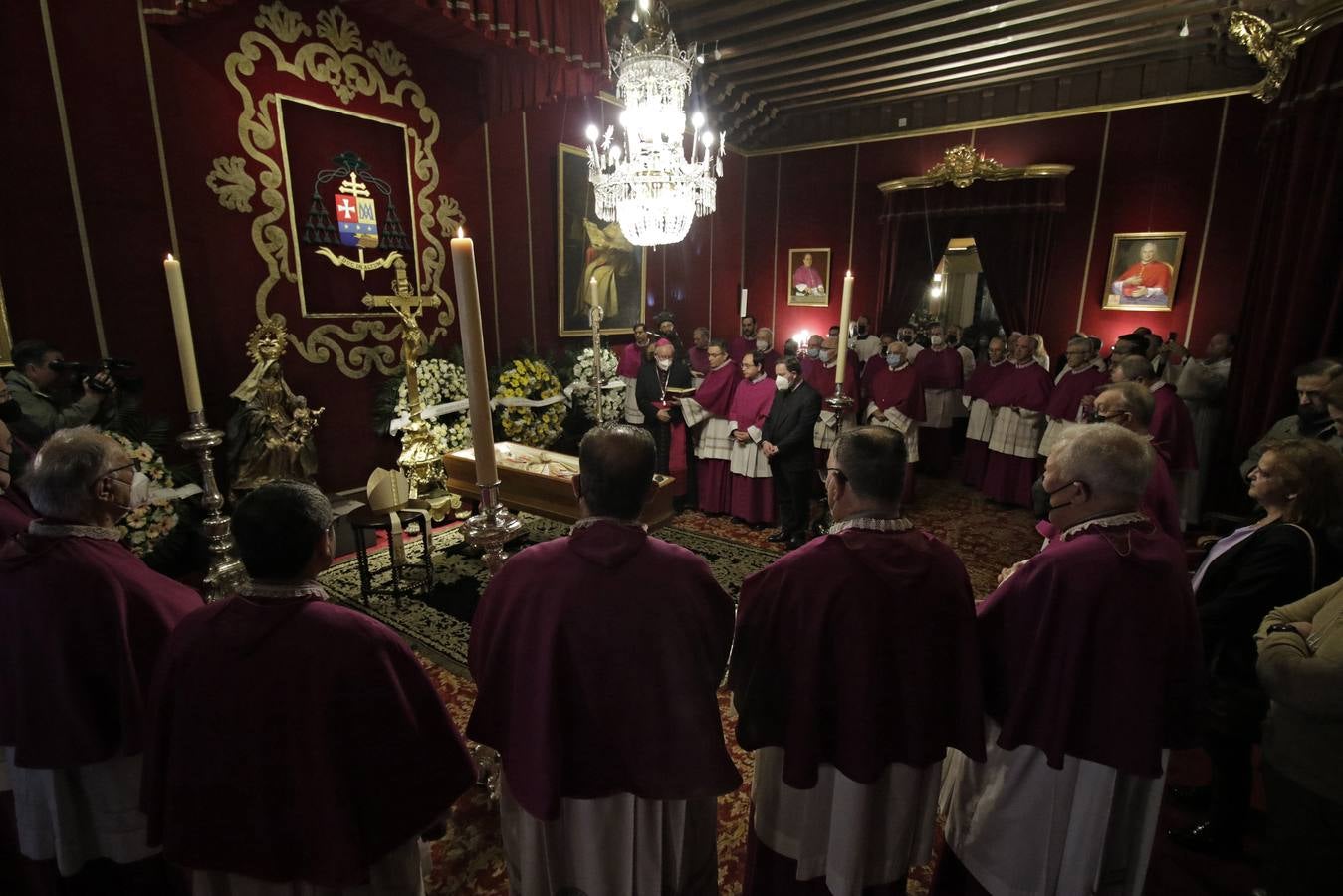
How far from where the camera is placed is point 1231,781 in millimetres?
2504

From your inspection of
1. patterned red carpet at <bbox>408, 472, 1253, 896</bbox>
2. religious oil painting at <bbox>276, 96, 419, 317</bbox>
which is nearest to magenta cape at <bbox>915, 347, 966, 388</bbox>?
patterned red carpet at <bbox>408, 472, 1253, 896</bbox>

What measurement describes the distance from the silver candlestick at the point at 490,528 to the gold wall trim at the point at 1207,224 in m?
10.5

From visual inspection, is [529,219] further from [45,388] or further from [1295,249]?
[1295,249]

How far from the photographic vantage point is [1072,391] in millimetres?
6801

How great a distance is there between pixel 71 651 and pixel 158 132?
16.0 ft

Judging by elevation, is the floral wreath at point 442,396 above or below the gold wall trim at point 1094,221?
below

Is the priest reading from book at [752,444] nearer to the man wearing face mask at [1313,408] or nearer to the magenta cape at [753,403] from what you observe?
the magenta cape at [753,403]

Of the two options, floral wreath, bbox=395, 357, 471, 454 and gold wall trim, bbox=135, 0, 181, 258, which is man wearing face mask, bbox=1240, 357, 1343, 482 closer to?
floral wreath, bbox=395, 357, 471, 454

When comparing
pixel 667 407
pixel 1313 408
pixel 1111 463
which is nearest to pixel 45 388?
pixel 667 407

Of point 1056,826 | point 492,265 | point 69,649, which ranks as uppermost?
point 492,265

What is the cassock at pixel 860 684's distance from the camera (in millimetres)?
1817

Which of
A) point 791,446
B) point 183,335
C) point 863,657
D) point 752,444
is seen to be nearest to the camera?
point 863,657

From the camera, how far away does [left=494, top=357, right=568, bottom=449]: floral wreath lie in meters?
7.31

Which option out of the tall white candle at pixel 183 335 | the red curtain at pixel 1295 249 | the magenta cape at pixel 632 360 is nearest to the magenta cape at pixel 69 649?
the tall white candle at pixel 183 335
